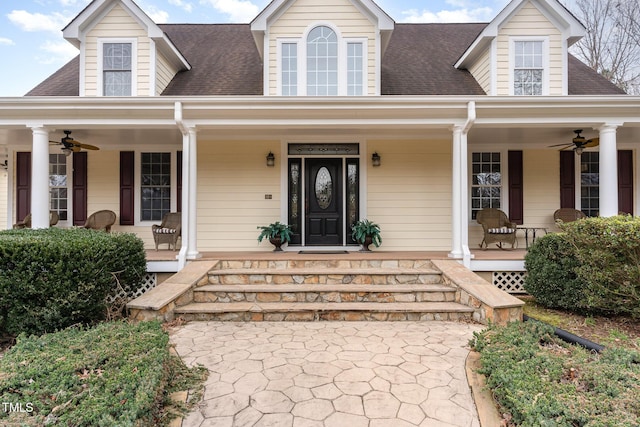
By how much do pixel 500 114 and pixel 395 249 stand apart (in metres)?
3.16

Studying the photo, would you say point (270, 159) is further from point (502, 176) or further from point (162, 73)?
point (502, 176)

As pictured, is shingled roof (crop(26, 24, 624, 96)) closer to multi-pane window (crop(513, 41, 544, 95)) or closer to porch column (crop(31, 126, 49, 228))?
multi-pane window (crop(513, 41, 544, 95))

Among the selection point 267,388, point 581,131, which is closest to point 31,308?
point 267,388

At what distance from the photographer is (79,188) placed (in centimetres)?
764

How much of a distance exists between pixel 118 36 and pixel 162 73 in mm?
970

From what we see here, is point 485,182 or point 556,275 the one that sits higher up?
point 485,182

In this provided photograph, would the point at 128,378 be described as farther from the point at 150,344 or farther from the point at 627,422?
the point at 627,422

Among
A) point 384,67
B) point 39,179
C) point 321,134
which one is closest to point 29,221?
point 39,179

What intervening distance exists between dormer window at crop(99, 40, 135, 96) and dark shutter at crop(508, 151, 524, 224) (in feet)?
26.2

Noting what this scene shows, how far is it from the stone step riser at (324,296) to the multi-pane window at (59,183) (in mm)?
5084

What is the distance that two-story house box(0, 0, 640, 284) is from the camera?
5840 millimetres

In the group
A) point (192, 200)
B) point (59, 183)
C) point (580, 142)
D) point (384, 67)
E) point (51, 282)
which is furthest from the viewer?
point (384, 67)

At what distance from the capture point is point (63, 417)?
207 centimetres

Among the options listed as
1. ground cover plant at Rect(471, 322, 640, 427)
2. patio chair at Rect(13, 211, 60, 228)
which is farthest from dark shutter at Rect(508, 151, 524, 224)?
patio chair at Rect(13, 211, 60, 228)
